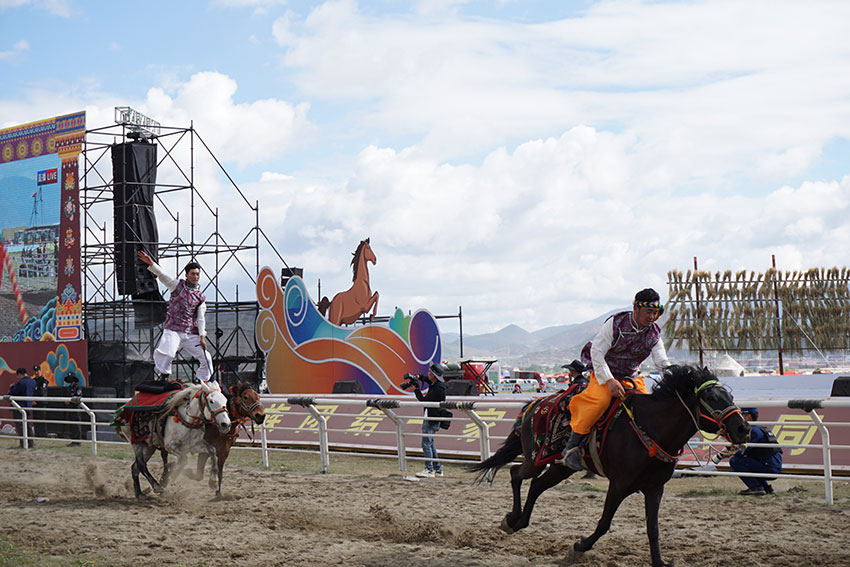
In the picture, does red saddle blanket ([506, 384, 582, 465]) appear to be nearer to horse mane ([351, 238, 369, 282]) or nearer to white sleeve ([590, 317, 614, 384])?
white sleeve ([590, 317, 614, 384])

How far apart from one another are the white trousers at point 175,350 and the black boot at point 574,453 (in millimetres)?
5201

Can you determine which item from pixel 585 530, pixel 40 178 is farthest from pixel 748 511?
pixel 40 178

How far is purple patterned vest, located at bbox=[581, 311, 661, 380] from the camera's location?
21.9 ft

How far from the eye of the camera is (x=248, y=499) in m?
10.1

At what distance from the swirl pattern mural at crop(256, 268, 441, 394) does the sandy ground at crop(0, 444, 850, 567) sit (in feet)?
28.0

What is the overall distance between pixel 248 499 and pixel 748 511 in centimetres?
543

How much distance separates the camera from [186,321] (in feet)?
35.0


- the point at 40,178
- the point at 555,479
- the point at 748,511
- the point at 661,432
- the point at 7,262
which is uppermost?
the point at 40,178

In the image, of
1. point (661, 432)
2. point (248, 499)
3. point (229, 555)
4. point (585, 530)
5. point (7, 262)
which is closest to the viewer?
point (661, 432)

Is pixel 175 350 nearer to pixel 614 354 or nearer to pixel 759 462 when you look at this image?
pixel 614 354

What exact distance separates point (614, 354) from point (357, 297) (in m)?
15.5

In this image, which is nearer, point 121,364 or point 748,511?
point 748,511

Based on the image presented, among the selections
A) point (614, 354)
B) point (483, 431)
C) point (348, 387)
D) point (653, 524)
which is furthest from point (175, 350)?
point (348, 387)

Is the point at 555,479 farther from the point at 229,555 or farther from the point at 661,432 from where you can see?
the point at 229,555
